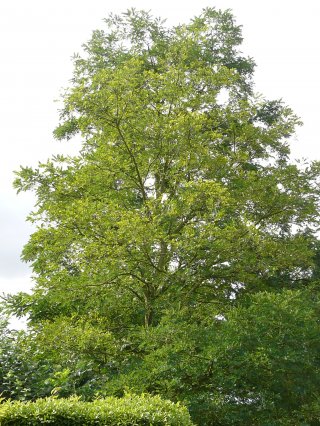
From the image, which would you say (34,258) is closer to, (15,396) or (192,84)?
(15,396)

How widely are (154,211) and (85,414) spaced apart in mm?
5737

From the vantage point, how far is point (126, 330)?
507 inches

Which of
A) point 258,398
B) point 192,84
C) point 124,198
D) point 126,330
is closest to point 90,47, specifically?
point 192,84

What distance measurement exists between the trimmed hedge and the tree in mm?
3409

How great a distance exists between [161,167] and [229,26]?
665 cm

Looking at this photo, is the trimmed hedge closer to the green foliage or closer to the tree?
the green foliage

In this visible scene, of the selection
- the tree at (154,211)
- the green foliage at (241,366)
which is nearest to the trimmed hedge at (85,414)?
the green foliage at (241,366)

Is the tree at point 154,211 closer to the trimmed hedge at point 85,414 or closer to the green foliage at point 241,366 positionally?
the green foliage at point 241,366

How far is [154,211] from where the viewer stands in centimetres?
1209

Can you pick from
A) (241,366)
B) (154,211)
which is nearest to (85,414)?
(241,366)

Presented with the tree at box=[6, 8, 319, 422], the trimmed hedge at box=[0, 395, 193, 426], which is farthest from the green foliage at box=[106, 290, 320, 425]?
the trimmed hedge at box=[0, 395, 193, 426]

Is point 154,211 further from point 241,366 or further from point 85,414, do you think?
point 85,414

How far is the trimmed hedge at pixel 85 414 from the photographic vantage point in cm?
685

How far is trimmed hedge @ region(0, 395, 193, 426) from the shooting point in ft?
22.5
